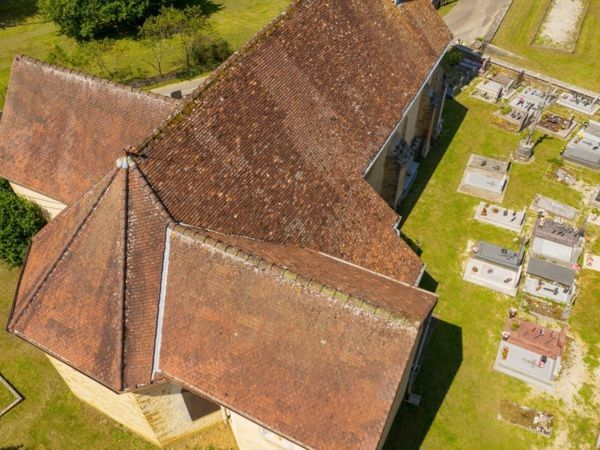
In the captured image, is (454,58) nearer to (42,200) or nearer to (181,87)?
(181,87)

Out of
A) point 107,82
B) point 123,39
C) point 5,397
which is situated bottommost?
point 5,397

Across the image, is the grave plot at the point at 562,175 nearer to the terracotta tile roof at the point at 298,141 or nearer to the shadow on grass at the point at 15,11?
the terracotta tile roof at the point at 298,141

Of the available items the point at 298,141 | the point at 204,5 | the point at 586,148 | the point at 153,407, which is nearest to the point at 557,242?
the point at 586,148

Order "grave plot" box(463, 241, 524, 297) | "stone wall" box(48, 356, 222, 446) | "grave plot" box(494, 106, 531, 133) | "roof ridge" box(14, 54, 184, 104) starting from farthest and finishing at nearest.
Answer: "grave plot" box(494, 106, 531, 133), "grave plot" box(463, 241, 524, 297), "roof ridge" box(14, 54, 184, 104), "stone wall" box(48, 356, 222, 446)

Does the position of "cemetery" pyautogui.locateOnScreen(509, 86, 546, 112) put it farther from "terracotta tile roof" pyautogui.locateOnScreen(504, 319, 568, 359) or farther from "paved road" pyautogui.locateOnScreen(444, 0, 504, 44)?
"terracotta tile roof" pyautogui.locateOnScreen(504, 319, 568, 359)

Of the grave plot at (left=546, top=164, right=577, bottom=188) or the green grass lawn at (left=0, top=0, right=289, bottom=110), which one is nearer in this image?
the grave plot at (left=546, top=164, right=577, bottom=188)

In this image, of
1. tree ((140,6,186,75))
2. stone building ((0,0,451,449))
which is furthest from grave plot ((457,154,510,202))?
tree ((140,6,186,75))

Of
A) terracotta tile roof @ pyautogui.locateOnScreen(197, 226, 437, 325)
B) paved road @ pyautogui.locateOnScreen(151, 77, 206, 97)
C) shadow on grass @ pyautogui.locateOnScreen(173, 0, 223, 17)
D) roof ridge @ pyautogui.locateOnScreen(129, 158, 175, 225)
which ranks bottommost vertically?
paved road @ pyautogui.locateOnScreen(151, 77, 206, 97)

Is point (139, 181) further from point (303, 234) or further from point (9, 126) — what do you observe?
point (9, 126)
